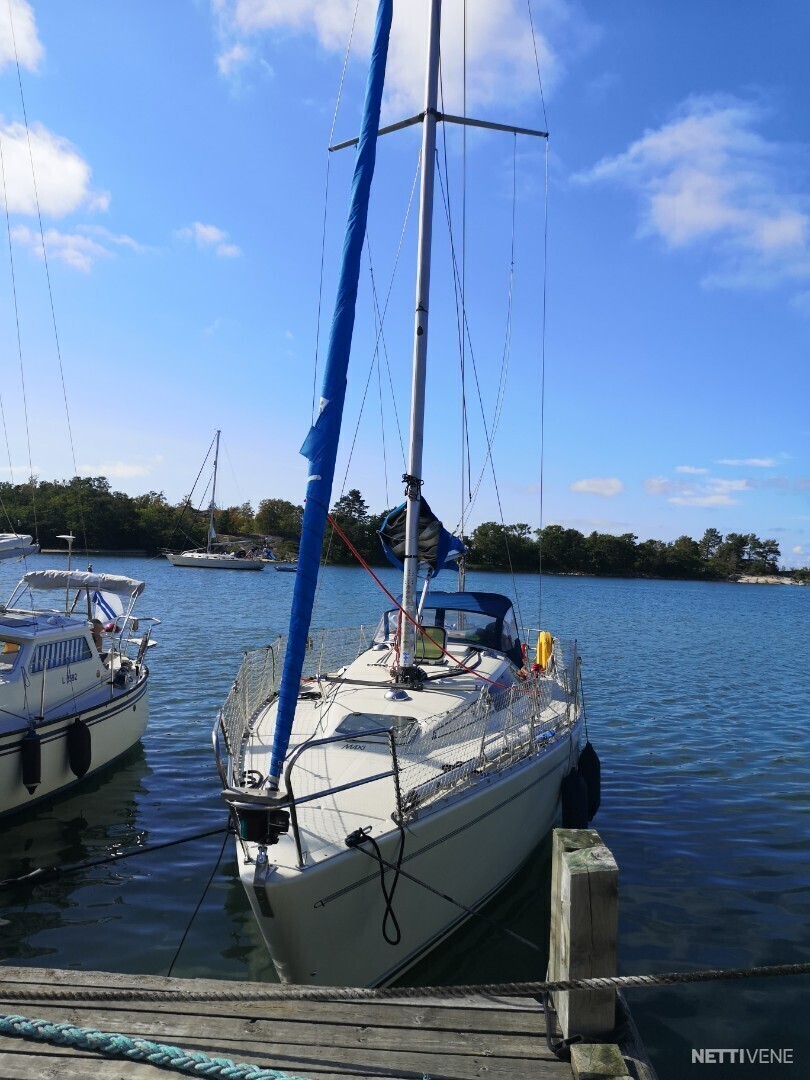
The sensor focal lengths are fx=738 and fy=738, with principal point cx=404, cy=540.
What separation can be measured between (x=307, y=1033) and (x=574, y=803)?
19.8 ft

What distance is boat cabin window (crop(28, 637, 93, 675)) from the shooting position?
436 inches

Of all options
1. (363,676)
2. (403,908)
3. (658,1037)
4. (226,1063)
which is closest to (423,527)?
(363,676)

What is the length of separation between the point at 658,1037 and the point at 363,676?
531 centimetres

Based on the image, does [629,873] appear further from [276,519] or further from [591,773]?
[276,519]

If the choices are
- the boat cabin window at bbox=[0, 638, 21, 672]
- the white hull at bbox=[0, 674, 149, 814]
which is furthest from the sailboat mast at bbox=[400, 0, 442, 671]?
the boat cabin window at bbox=[0, 638, 21, 672]

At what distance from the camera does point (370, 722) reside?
27.2ft

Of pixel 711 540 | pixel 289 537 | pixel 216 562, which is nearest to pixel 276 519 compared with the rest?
pixel 289 537

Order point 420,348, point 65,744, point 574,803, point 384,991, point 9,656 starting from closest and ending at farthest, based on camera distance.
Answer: point 384,991 < point 574,803 < point 420,348 < point 65,744 < point 9,656

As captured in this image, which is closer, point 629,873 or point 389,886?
point 389,886

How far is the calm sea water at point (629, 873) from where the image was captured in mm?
6723

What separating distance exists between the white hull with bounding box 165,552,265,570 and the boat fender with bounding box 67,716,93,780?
7193cm

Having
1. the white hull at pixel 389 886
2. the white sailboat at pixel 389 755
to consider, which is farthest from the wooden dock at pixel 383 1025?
the white sailboat at pixel 389 755

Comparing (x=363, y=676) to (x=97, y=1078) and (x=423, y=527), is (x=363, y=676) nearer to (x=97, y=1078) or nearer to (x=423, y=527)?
(x=423, y=527)

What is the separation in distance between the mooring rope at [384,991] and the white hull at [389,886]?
2.66 feet
